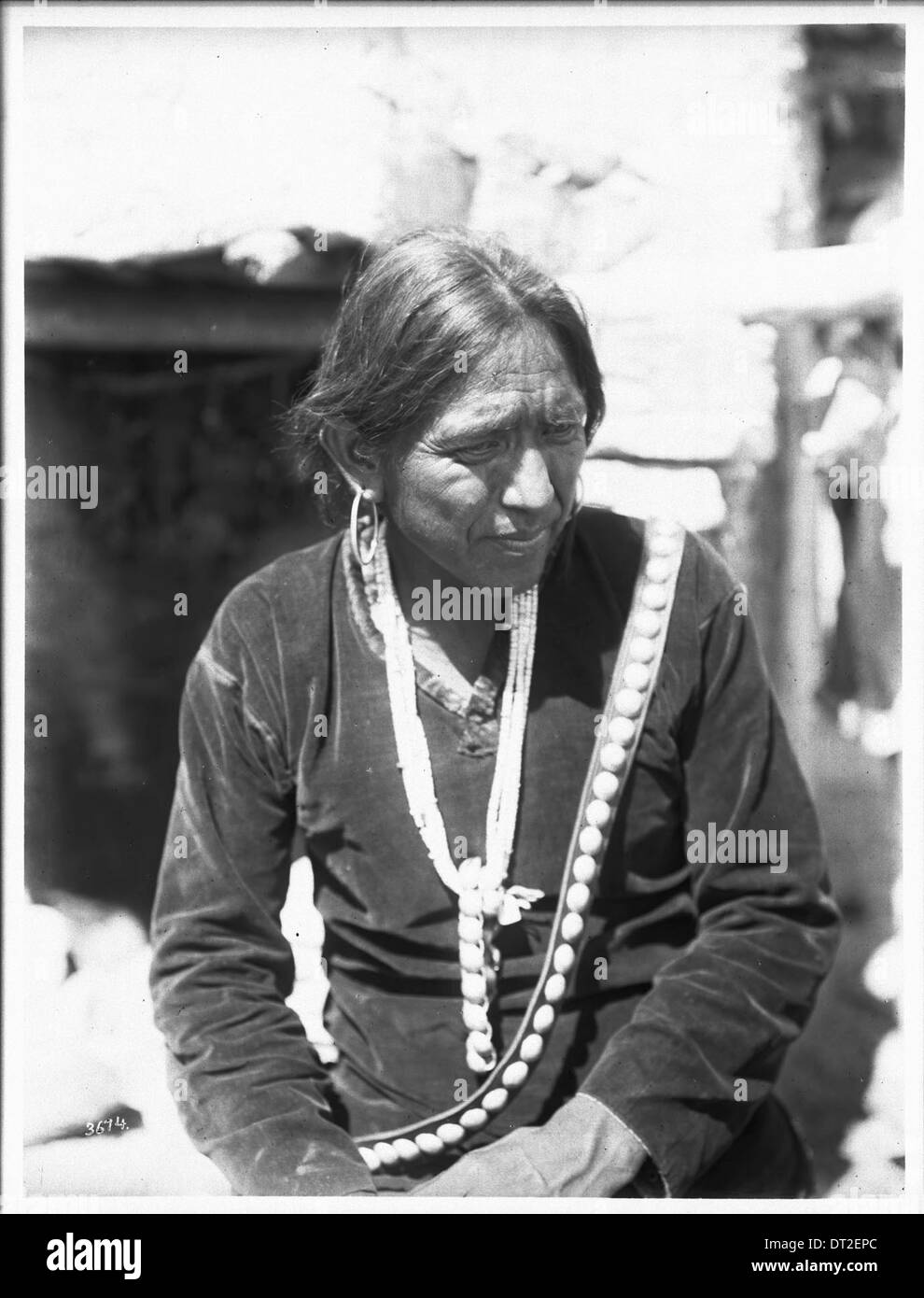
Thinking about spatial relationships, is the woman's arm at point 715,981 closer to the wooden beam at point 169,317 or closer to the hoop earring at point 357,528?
the hoop earring at point 357,528

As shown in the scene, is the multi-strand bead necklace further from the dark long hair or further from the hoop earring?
the dark long hair

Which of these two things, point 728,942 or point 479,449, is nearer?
point 479,449

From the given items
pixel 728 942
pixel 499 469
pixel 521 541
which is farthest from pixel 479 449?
pixel 728 942

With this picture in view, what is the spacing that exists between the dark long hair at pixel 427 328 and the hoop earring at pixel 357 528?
0.27 feet

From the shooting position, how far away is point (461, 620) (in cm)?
219

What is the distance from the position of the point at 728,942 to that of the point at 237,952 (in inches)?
27.8

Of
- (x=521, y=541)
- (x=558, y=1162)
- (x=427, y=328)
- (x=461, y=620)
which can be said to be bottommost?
(x=558, y=1162)

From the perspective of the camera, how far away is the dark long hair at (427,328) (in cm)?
198

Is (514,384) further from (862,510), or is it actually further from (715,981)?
(715,981)

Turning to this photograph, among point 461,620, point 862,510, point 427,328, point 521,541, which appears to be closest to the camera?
point 427,328

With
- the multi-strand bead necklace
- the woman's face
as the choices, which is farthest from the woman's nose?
the multi-strand bead necklace

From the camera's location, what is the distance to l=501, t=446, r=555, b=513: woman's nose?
6.68 feet

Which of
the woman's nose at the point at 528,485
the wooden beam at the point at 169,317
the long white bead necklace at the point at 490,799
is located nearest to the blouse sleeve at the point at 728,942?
the long white bead necklace at the point at 490,799
